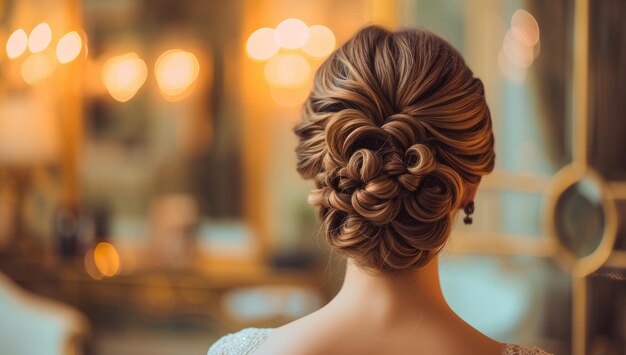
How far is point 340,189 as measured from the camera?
110 cm

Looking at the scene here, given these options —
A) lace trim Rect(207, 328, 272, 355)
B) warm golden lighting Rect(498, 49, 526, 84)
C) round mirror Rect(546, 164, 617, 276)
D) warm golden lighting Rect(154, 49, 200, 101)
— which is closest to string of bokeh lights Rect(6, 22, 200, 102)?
warm golden lighting Rect(154, 49, 200, 101)

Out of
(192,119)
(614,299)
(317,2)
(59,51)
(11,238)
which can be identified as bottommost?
(11,238)

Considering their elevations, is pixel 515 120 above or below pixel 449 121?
below

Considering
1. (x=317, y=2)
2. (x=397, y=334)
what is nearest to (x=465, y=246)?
(x=317, y=2)

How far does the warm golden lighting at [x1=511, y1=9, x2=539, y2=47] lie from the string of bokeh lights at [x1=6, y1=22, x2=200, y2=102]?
5.71ft

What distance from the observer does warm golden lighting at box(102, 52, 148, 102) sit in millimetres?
4090

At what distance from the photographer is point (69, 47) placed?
4.16m

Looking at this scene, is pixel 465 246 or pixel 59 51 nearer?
pixel 465 246

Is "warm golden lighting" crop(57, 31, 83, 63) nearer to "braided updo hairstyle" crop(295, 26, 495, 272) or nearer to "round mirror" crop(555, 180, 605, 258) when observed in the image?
"round mirror" crop(555, 180, 605, 258)

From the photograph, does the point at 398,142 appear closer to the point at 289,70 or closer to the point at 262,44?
the point at 289,70

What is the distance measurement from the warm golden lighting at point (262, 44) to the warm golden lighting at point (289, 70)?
4 centimetres

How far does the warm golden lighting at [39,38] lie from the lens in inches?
162

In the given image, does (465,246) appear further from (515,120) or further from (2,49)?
(2,49)

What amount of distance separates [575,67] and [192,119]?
78.4 inches
